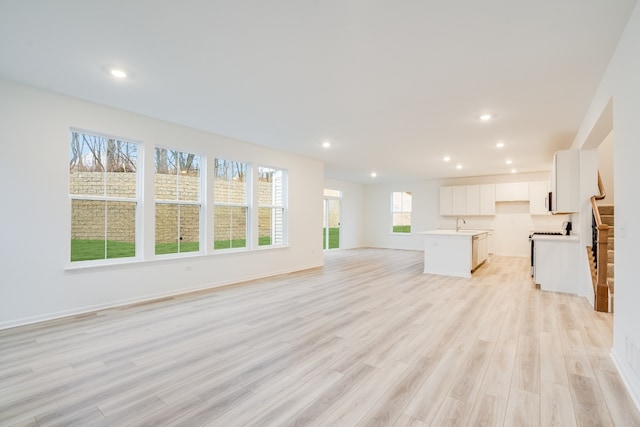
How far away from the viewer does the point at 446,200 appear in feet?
34.0

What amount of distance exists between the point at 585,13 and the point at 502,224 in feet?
28.3

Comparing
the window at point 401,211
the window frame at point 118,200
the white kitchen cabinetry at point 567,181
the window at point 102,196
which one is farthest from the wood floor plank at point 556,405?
the window at point 401,211

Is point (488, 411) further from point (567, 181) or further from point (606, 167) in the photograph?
point (606, 167)

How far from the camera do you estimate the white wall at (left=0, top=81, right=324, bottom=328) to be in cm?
331

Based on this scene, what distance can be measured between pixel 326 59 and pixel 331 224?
8.65m

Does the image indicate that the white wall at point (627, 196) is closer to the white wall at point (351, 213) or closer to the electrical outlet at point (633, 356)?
the electrical outlet at point (633, 356)

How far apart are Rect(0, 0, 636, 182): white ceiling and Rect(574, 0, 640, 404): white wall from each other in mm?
262

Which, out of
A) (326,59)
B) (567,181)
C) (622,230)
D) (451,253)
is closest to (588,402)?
(622,230)

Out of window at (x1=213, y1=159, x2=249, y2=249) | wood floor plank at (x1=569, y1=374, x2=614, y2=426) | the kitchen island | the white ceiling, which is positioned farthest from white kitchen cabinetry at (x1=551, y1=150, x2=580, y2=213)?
window at (x1=213, y1=159, x2=249, y2=249)

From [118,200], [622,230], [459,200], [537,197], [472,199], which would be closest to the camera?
[622,230]

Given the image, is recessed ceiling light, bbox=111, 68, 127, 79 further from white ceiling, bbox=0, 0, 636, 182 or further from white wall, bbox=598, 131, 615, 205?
white wall, bbox=598, 131, 615, 205

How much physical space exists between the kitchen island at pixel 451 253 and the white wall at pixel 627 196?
359 centimetres

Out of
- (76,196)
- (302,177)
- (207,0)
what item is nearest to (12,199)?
(76,196)

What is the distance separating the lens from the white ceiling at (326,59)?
2.18m
